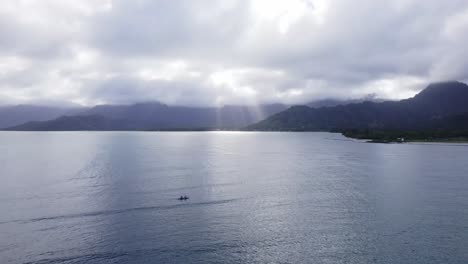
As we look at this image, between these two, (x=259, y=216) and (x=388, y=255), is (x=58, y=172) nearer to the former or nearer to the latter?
(x=259, y=216)

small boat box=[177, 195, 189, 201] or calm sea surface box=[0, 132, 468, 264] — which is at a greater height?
small boat box=[177, 195, 189, 201]

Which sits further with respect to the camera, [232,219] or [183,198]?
[183,198]

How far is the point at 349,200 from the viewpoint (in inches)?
2292

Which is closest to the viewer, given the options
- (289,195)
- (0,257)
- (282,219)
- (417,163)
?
(0,257)

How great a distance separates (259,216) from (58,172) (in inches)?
2511

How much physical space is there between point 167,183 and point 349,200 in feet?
118

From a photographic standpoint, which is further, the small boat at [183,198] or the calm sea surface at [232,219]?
the small boat at [183,198]

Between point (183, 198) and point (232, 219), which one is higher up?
point (183, 198)

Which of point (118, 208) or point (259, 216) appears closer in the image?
point (259, 216)

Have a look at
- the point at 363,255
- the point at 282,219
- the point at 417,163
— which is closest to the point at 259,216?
the point at 282,219

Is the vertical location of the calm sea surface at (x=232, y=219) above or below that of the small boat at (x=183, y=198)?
below

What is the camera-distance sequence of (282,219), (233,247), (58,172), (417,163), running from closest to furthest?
(233,247)
(282,219)
(58,172)
(417,163)

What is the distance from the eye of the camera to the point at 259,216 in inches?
1893

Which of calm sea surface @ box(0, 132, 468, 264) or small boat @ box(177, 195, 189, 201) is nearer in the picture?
calm sea surface @ box(0, 132, 468, 264)
